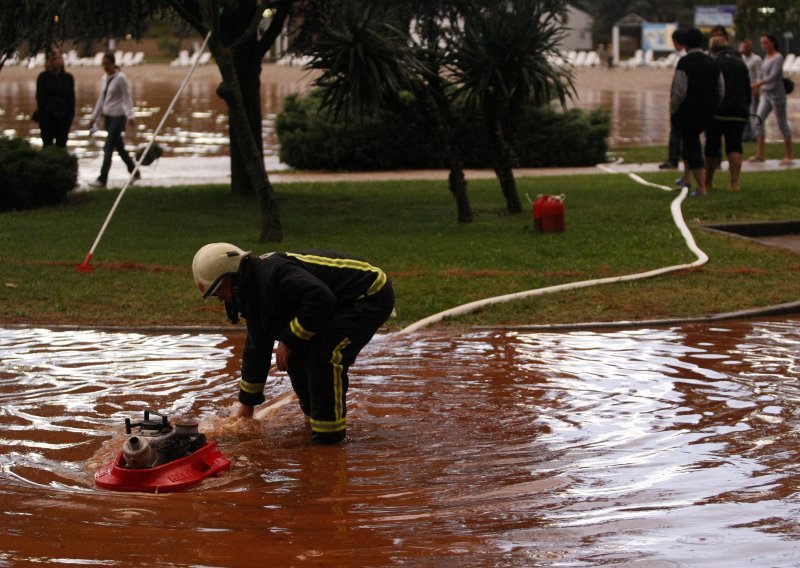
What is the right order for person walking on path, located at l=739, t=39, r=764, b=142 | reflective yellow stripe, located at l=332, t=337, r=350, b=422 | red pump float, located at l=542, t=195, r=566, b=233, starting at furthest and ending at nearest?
person walking on path, located at l=739, t=39, r=764, b=142 < red pump float, located at l=542, t=195, r=566, b=233 < reflective yellow stripe, located at l=332, t=337, r=350, b=422

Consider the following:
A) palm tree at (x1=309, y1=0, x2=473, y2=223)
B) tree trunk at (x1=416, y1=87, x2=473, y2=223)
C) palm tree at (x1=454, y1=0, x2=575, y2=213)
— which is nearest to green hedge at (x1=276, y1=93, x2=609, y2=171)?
palm tree at (x1=454, y1=0, x2=575, y2=213)

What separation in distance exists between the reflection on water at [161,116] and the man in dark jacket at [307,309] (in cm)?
1291

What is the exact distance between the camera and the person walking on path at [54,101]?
18.3m

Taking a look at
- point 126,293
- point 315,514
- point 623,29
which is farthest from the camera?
point 623,29

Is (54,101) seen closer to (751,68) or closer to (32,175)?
(32,175)

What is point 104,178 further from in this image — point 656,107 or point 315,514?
point 656,107

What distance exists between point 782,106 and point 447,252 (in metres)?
8.90

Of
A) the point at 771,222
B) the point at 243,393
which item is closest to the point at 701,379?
the point at 243,393

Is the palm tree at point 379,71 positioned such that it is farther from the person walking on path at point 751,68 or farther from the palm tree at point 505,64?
the person walking on path at point 751,68

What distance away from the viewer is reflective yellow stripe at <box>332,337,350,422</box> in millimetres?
6686

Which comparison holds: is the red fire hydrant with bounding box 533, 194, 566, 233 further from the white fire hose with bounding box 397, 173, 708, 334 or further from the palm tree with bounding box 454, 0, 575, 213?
the palm tree with bounding box 454, 0, 575, 213

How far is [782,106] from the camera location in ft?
63.9

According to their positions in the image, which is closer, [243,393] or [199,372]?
[243,393]

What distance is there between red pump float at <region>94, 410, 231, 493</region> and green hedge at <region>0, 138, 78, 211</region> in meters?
10.4
